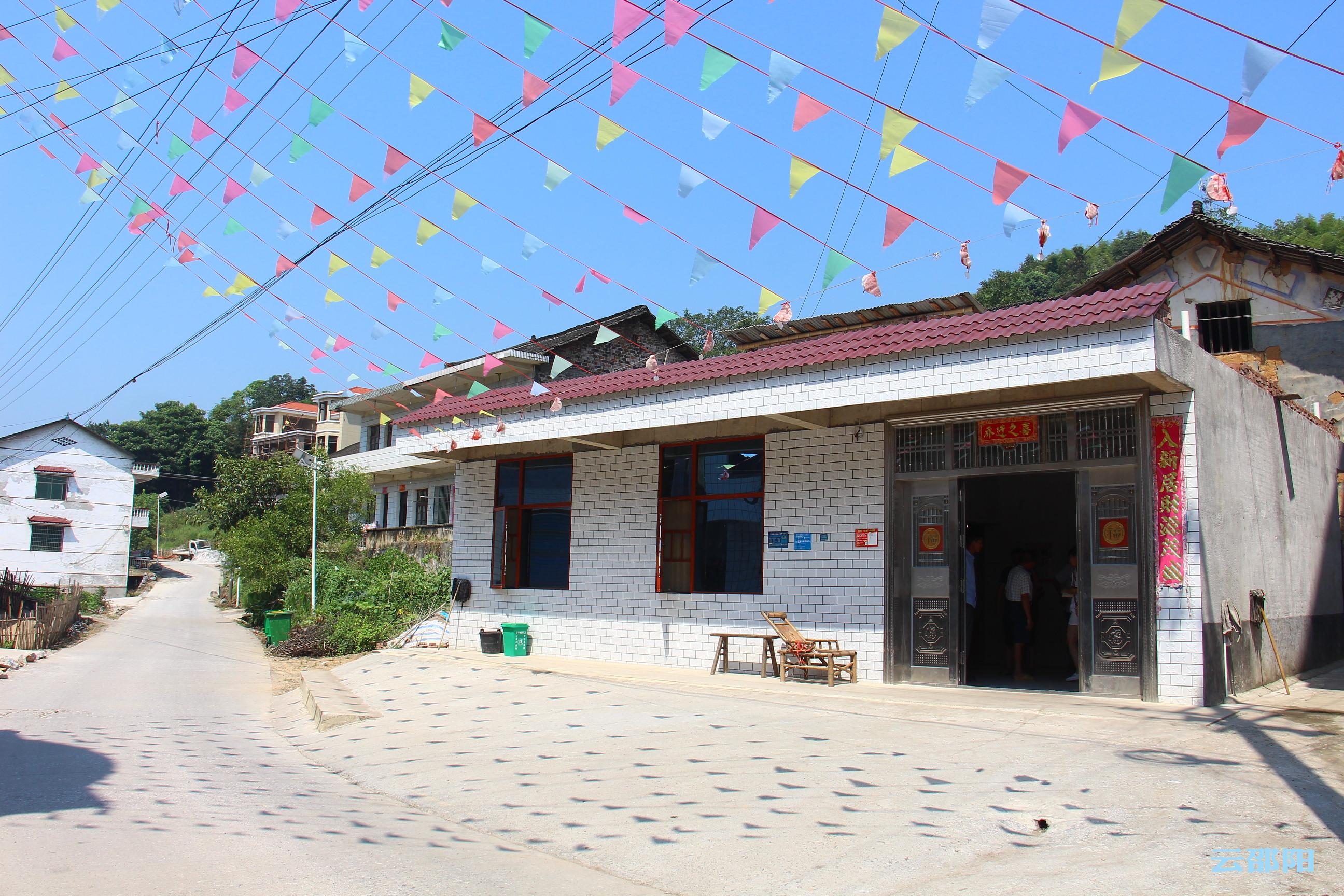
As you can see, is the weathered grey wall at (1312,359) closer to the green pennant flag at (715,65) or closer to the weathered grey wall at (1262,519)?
the weathered grey wall at (1262,519)

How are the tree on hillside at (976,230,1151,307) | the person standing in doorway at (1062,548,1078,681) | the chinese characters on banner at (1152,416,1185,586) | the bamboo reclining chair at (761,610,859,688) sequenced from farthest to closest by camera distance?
the tree on hillside at (976,230,1151,307) → the bamboo reclining chair at (761,610,859,688) → the person standing in doorway at (1062,548,1078,681) → the chinese characters on banner at (1152,416,1185,586)

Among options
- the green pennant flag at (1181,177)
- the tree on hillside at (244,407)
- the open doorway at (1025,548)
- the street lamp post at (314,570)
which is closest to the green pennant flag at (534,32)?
the green pennant flag at (1181,177)

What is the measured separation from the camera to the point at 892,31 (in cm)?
649

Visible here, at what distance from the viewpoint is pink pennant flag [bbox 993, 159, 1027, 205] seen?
7.07m

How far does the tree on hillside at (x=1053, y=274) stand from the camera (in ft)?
185

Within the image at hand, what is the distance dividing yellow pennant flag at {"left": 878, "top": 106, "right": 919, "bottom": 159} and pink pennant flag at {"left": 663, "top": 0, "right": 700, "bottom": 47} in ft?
5.27

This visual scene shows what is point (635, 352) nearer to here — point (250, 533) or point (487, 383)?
point (487, 383)

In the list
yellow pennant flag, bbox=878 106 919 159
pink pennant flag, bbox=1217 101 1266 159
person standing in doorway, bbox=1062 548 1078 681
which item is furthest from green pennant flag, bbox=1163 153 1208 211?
person standing in doorway, bbox=1062 548 1078 681

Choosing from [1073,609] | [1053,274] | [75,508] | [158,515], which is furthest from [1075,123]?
[158,515]

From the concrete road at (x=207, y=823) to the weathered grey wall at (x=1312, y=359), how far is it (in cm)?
1901

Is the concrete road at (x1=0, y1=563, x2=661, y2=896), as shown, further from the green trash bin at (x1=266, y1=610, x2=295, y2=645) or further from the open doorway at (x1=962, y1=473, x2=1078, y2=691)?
the open doorway at (x1=962, y1=473, x2=1078, y2=691)

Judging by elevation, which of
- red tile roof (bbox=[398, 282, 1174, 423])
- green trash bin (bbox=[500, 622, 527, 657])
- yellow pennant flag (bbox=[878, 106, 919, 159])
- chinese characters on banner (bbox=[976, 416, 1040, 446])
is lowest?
green trash bin (bbox=[500, 622, 527, 657])

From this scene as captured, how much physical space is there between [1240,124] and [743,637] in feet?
28.5

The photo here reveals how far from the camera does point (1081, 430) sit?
1020 cm
